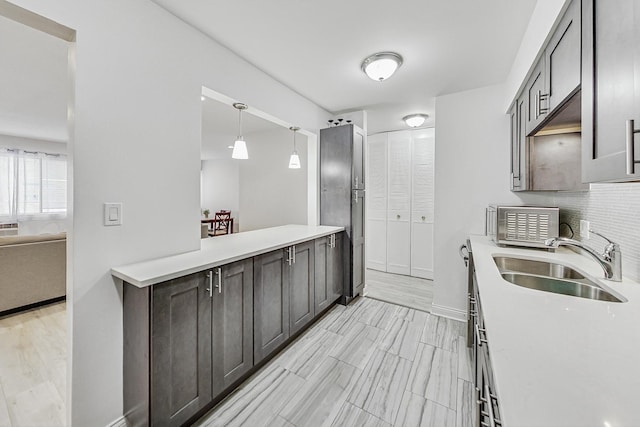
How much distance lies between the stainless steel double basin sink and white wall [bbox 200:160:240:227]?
288 inches

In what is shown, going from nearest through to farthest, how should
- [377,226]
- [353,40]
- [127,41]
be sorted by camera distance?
[127,41] < [353,40] < [377,226]

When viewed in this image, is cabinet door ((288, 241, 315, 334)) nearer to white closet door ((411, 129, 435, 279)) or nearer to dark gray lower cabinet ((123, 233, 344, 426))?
dark gray lower cabinet ((123, 233, 344, 426))

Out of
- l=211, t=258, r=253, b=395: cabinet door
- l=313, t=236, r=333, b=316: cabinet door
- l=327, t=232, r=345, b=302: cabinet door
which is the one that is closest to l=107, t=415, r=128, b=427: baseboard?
l=211, t=258, r=253, b=395: cabinet door

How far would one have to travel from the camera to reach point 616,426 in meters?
0.46

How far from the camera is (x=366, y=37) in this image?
189 cm

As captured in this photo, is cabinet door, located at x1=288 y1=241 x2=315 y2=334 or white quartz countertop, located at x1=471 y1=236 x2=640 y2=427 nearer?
white quartz countertop, located at x1=471 y1=236 x2=640 y2=427

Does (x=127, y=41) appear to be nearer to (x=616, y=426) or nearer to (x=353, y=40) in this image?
(x=353, y=40)

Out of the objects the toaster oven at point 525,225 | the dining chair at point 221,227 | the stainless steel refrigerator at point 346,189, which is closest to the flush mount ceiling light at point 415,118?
the stainless steel refrigerator at point 346,189

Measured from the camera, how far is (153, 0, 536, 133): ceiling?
63.3 inches

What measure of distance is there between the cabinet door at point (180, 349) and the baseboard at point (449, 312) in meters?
2.37

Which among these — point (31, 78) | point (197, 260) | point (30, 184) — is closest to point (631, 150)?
point (197, 260)

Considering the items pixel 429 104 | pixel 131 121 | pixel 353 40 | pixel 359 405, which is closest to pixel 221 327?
pixel 359 405

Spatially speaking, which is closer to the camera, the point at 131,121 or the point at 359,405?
the point at 131,121

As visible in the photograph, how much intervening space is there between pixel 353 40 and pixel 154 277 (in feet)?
6.53
